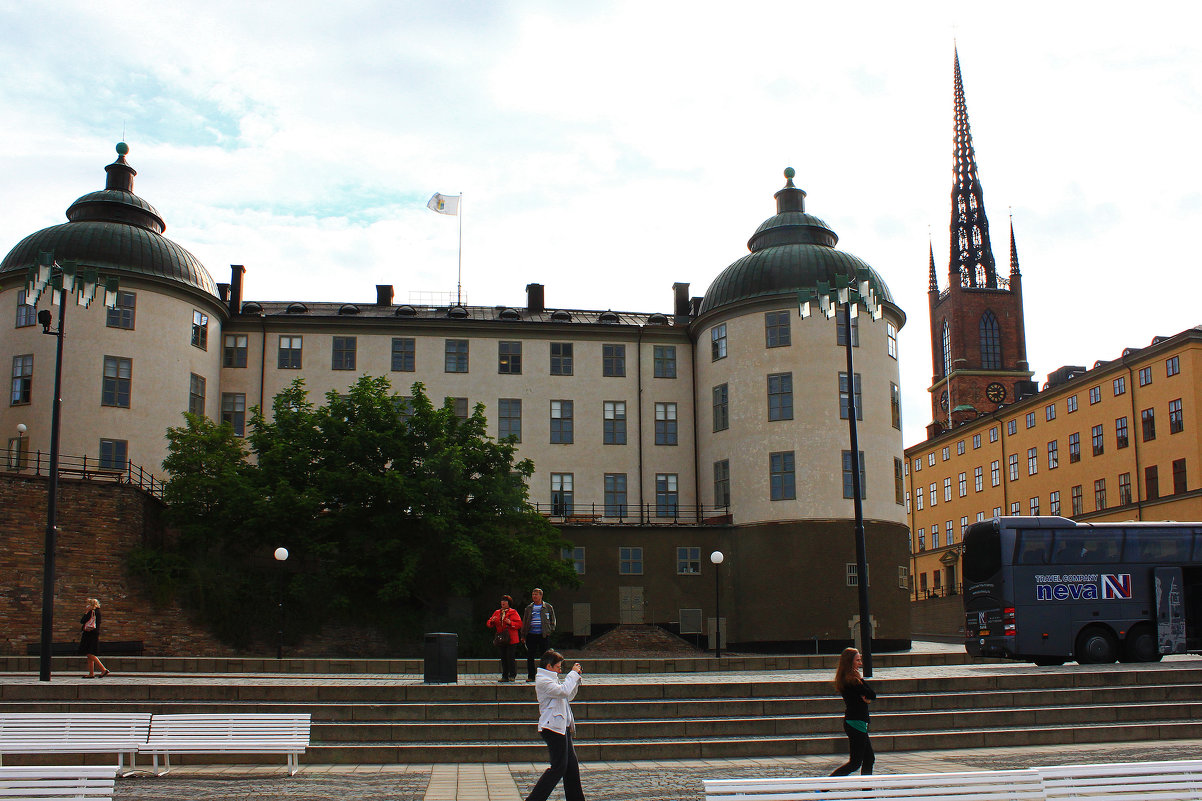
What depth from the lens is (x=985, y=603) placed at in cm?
2877

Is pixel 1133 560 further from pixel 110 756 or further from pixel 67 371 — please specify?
pixel 67 371

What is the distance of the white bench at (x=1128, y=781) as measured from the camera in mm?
10250

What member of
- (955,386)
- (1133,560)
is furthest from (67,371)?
(955,386)

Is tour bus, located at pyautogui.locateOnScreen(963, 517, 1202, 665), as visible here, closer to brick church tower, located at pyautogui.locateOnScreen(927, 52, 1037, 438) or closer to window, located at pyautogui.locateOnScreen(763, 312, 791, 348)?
window, located at pyautogui.locateOnScreen(763, 312, 791, 348)

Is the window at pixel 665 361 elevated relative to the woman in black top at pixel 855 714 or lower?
elevated

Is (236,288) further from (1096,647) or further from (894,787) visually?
(894,787)

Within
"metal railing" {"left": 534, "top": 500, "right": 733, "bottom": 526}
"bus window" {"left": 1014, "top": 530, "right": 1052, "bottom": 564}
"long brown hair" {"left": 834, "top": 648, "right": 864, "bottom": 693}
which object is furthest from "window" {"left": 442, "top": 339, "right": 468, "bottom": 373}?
"long brown hair" {"left": 834, "top": 648, "right": 864, "bottom": 693}

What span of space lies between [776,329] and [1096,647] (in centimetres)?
2145

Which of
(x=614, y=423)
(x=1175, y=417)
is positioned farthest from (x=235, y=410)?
(x=1175, y=417)

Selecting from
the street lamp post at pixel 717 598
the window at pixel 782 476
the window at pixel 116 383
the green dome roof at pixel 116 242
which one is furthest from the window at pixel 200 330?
the window at pixel 782 476

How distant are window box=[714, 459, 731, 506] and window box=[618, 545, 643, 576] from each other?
4.56 metres

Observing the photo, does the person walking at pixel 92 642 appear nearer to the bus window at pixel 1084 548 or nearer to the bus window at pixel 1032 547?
the bus window at pixel 1032 547

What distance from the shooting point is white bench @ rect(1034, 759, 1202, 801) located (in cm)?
1025

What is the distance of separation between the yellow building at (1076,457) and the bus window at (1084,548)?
1319 inches
